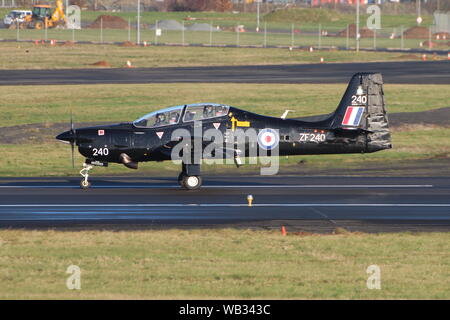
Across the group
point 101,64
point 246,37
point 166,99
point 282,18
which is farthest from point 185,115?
point 282,18

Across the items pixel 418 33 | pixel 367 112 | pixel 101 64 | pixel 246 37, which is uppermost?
pixel 418 33

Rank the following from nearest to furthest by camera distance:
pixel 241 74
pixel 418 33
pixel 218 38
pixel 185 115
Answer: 1. pixel 185 115
2. pixel 241 74
3. pixel 218 38
4. pixel 418 33

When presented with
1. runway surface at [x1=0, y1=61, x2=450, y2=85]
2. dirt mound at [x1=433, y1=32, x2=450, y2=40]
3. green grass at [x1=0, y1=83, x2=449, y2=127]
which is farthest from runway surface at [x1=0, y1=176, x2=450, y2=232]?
dirt mound at [x1=433, y1=32, x2=450, y2=40]

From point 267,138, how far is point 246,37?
76.5 meters

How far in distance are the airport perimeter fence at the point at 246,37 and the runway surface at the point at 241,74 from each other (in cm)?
2113

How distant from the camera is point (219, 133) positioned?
82.6 ft

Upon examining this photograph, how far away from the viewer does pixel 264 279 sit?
14.9m

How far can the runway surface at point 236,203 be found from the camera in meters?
20.5

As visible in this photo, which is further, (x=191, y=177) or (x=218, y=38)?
(x=218, y=38)

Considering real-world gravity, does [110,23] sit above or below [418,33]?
above

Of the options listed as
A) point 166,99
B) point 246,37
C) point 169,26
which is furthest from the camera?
point 169,26

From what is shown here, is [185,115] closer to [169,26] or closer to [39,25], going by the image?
[39,25]

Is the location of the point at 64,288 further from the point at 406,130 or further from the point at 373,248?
the point at 406,130

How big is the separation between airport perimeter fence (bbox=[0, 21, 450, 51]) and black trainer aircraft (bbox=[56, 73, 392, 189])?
194 feet
